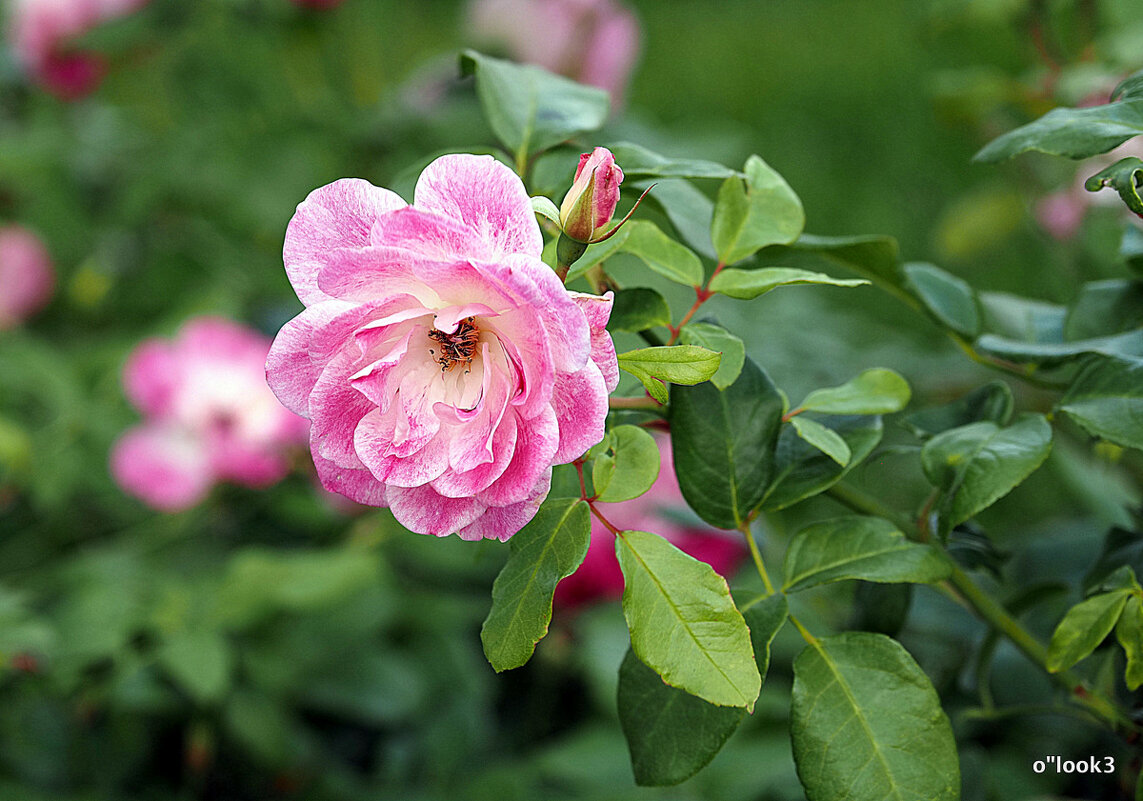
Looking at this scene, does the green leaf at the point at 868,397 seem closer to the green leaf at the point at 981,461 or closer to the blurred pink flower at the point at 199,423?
the green leaf at the point at 981,461

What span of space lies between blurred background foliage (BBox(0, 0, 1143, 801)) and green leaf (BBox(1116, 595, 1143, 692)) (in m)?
0.11

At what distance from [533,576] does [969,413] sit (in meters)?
0.27

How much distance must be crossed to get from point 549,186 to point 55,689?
0.58 metres

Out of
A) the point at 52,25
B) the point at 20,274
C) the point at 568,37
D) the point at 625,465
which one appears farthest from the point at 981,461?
the point at 52,25

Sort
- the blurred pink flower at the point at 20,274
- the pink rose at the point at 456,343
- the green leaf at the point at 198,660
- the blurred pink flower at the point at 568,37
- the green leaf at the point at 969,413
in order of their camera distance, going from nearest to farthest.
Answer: the pink rose at the point at 456,343 < the green leaf at the point at 969,413 < the green leaf at the point at 198,660 < the blurred pink flower at the point at 20,274 < the blurred pink flower at the point at 568,37

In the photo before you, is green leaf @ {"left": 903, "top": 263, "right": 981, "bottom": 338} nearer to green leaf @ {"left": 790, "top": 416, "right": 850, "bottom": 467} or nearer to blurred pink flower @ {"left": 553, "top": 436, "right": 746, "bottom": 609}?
green leaf @ {"left": 790, "top": 416, "right": 850, "bottom": 467}

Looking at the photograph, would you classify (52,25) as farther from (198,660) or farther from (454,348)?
(454,348)

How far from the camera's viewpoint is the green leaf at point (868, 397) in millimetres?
429

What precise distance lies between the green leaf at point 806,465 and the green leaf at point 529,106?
0.61ft

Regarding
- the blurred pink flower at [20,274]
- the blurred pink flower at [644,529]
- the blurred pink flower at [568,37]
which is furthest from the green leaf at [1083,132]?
the blurred pink flower at [20,274]

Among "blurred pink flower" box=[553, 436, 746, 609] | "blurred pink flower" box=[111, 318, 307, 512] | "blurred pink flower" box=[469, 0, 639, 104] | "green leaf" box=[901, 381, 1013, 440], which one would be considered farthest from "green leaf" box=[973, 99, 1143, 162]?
"blurred pink flower" box=[469, 0, 639, 104]

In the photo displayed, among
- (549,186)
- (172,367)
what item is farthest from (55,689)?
(549,186)

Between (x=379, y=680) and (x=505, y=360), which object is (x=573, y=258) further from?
(x=379, y=680)

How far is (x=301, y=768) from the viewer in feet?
2.87
